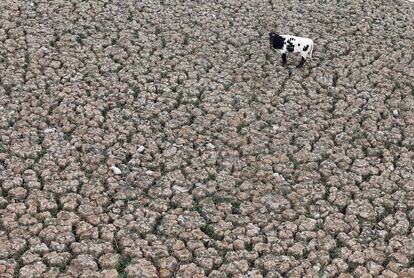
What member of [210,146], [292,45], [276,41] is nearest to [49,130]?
[210,146]

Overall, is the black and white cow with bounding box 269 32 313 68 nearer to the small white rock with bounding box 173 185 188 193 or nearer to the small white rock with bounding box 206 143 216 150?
the small white rock with bounding box 206 143 216 150

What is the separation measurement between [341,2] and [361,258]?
5939 millimetres

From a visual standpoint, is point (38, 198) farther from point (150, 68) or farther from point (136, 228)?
point (150, 68)

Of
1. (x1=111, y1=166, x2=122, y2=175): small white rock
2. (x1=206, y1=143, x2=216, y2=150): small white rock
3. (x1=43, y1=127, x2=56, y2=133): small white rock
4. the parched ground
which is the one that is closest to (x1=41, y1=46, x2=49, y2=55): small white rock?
the parched ground

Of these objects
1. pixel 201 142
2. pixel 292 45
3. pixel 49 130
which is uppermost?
pixel 292 45

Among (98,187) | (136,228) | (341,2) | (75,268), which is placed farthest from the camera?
(341,2)

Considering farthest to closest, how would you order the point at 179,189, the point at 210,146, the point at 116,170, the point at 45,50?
the point at 45,50, the point at 210,146, the point at 116,170, the point at 179,189

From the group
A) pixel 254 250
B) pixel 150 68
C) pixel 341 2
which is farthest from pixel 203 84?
pixel 341 2

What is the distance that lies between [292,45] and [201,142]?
7.36 feet

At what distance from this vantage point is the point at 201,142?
7.39 metres

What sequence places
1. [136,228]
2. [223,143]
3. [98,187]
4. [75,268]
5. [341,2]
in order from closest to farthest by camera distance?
[75,268] → [136,228] → [98,187] → [223,143] → [341,2]

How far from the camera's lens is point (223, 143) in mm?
7434

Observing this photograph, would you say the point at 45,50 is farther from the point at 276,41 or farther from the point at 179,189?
the point at 179,189

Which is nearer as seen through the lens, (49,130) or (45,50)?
(49,130)
